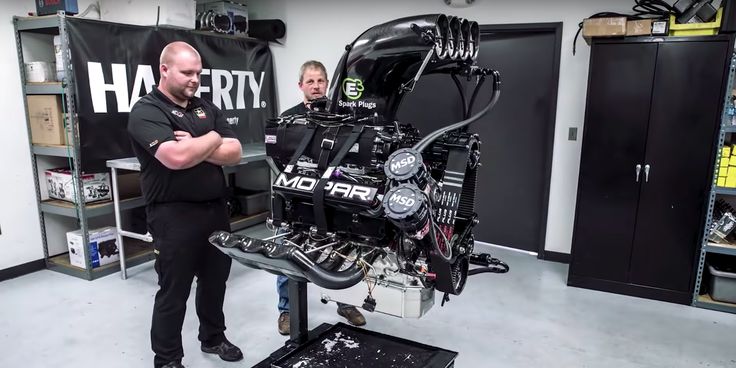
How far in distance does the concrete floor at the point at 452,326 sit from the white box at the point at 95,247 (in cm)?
16

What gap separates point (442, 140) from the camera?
176 cm

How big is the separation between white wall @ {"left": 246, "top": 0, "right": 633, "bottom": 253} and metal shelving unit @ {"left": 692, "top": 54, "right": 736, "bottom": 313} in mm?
986

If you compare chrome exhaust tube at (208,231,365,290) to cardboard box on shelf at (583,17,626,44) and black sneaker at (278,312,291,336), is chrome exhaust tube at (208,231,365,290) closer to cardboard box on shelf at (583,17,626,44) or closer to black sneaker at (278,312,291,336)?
black sneaker at (278,312,291,336)

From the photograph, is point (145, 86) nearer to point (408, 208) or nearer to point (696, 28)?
point (408, 208)

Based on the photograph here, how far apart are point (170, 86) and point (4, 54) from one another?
88.4 inches

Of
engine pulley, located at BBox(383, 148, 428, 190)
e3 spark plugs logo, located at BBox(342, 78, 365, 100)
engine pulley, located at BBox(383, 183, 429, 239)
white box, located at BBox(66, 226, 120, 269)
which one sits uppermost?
e3 spark plugs logo, located at BBox(342, 78, 365, 100)

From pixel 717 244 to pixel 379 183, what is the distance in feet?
9.17

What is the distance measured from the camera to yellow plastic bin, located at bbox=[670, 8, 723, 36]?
296 cm

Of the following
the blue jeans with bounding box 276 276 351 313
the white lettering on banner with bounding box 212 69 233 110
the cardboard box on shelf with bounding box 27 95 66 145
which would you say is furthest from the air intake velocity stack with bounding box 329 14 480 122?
the white lettering on banner with bounding box 212 69 233 110

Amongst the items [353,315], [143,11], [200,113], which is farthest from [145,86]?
[353,315]

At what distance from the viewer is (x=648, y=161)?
10.7ft

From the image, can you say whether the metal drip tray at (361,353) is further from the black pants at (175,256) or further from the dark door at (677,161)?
the dark door at (677,161)

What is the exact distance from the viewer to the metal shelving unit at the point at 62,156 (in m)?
3.39

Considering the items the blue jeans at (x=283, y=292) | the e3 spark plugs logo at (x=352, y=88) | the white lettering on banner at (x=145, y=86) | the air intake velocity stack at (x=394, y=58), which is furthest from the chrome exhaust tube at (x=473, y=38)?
the white lettering on banner at (x=145, y=86)
